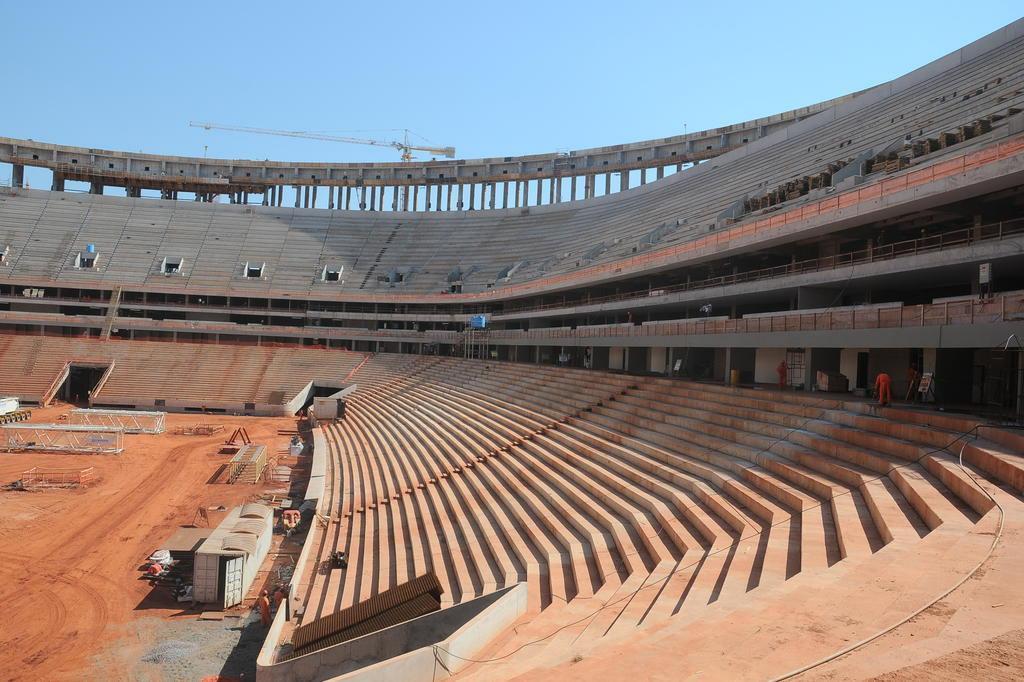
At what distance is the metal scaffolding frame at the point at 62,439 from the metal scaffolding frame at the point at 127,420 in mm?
1901

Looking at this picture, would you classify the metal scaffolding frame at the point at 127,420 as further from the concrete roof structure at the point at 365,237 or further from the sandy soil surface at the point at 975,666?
the sandy soil surface at the point at 975,666

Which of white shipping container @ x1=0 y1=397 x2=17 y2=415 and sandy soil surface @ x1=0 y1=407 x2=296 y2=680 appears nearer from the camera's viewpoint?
sandy soil surface @ x1=0 y1=407 x2=296 y2=680

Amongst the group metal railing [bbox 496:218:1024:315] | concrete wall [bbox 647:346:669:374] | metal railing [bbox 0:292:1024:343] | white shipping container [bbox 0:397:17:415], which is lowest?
white shipping container [bbox 0:397:17:415]

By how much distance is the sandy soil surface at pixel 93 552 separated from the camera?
1159cm

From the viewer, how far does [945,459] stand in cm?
941

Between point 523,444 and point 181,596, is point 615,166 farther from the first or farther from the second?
point 181,596

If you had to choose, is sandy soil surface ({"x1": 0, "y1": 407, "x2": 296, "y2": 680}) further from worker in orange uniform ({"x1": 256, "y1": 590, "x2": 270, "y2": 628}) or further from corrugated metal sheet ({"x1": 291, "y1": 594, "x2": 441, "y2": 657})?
corrugated metal sheet ({"x1": 291, "y1": 594, "x2": 441, "y2": 657})

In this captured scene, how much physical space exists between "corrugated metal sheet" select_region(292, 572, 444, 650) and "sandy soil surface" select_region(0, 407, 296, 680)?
3.14 m

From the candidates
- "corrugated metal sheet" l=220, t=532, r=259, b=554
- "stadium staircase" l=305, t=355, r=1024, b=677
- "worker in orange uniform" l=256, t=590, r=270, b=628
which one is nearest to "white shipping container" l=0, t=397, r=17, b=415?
"stadium staircase" l=305, t=355, r=1024, b=677

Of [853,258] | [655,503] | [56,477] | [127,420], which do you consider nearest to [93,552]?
[56,477]

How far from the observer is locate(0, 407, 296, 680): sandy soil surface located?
11.6m

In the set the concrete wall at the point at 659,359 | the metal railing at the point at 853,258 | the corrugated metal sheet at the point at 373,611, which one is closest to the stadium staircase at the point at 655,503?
the corrugated metal sheet at the point at 373,611

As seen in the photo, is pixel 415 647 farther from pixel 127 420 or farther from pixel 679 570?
pixel 127 420

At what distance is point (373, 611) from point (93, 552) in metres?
10.6
